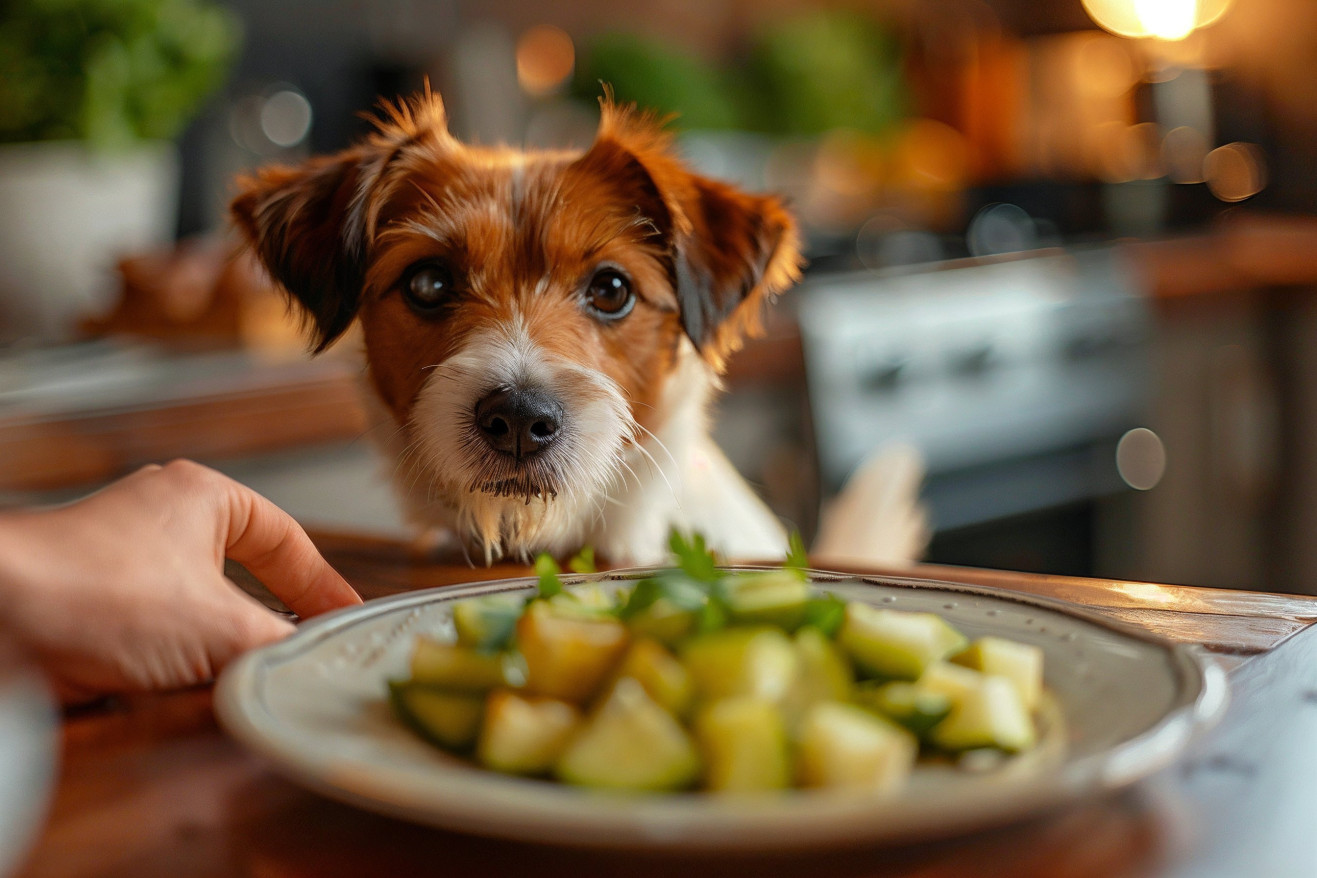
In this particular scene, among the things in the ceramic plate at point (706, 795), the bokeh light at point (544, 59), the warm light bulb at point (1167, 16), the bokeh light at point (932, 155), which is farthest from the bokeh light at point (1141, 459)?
the ceramic plate at point (706, 795)

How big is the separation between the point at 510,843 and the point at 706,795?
0.08 m

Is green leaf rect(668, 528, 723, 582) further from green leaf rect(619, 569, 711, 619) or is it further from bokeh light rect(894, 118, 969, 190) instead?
bokeh light rect(894, 118, 969, 190)

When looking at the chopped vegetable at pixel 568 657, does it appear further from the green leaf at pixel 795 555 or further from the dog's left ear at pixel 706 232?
the dog's left ear at pixel 706 232

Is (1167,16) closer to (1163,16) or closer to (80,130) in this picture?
(1163,16)

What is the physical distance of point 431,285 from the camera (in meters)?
1.07

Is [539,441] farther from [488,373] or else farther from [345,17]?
[345,17]

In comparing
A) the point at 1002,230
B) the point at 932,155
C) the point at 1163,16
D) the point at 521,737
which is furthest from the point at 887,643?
the point at 1163,16

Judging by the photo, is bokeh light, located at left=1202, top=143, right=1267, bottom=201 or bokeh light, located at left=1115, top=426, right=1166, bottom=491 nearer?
bokeh light, located at left=1115, top=426, right=1166, bottom=491

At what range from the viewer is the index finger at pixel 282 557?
62cm

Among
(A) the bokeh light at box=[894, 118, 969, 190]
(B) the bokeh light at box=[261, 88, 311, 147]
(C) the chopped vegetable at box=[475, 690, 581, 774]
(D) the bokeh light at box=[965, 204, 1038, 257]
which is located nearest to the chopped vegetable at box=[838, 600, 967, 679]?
(C) the chopped vegetable at box=[475, 690, 581, 774]

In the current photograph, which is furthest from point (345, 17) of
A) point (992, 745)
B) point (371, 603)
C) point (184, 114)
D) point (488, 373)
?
point (992, 745)

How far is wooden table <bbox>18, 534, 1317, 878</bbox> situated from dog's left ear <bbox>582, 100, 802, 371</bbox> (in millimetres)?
708

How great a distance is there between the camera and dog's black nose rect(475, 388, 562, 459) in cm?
93

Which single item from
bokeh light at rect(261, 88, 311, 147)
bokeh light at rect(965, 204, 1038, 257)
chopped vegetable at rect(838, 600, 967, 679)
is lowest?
chopped vegetable at rect(838, 600, 967, 679)
